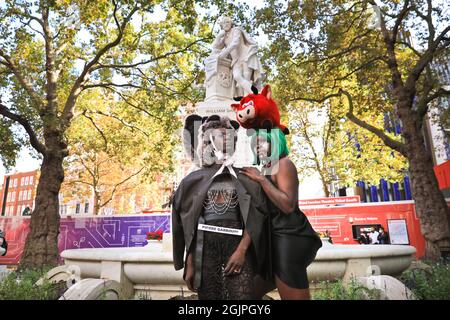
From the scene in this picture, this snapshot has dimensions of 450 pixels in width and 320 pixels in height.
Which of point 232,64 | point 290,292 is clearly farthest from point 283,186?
point 232,64

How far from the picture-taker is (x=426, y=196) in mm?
10141

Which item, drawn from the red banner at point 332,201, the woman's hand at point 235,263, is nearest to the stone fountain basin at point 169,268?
the woman's hand at point 235,263

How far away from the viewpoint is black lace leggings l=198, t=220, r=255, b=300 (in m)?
2.02

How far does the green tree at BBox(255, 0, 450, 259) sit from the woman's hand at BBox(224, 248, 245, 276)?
9592mm

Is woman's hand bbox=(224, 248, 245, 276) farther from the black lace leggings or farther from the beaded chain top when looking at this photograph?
the beaded chain top

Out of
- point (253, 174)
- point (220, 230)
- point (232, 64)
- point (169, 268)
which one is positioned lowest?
point (169, 268)

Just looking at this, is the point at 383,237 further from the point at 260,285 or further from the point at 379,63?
the point at 260,285

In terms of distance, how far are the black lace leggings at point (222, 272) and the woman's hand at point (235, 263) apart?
0.09 ft

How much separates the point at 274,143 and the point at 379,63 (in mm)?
12737

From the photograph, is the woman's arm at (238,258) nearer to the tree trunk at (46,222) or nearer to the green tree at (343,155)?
the tree trunk at (46,222)

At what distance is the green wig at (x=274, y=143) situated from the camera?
7.27 feet

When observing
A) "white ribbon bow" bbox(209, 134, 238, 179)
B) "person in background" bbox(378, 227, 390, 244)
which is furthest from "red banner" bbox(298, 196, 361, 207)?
"white ribbon bow" bbox(209, 134, 238, 179)

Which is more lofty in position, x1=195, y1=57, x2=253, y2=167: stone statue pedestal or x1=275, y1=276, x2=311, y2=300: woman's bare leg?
x1=195, y1=57, x2=253, y2=167: stone statue pedestal

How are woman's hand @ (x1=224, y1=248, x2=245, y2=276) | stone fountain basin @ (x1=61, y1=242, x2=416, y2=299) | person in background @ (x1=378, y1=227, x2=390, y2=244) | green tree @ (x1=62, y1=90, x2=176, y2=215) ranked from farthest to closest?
green tree @ (x1=62, y1=90, x2=176, y2=215), person in background @ (x1=378, y1=227, x2=390, y2=244), stone fountain basin @ (x1=61, y1=242, x2=416, y2=299), woman's hand @ (x1=224, y1=248, x2=245, y2=276)
